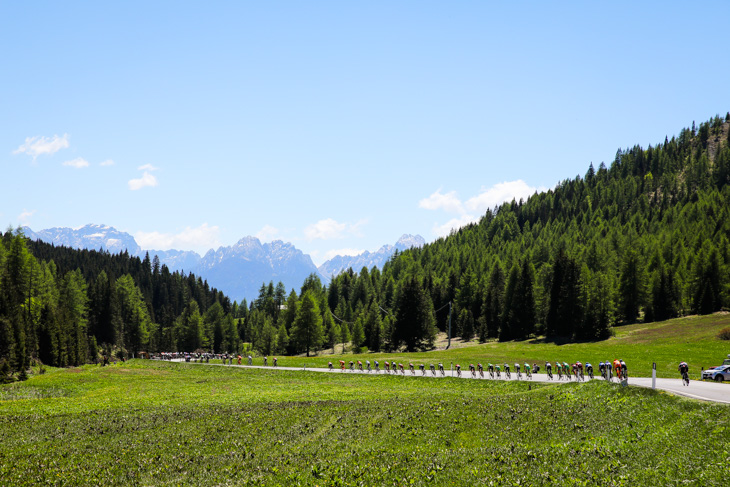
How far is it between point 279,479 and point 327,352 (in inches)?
4270

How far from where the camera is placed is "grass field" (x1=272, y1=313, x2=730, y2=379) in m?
62.0

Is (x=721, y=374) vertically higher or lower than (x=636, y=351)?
higher

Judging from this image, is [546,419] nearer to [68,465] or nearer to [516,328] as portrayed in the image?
[68,465]

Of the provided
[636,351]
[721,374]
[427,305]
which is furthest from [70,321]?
[721,374]

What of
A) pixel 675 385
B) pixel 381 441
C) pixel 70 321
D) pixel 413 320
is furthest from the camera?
pixel 413 320

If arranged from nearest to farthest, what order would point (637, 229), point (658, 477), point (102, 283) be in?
point (658, 477)
point (102, 283)
point (637, 229)

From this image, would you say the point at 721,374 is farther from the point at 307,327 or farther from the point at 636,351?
the point at 307,327

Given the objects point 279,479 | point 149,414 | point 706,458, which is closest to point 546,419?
point 706,458

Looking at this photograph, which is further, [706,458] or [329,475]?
[329,475]

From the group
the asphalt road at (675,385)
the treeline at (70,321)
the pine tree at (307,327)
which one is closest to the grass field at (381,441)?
the asphalt road at (675,385)

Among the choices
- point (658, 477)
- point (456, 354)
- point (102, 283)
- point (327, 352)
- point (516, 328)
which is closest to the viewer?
point (658, 477)

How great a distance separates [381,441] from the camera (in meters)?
21.8

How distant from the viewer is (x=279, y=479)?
17125 mm

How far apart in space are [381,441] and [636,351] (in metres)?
62.8
